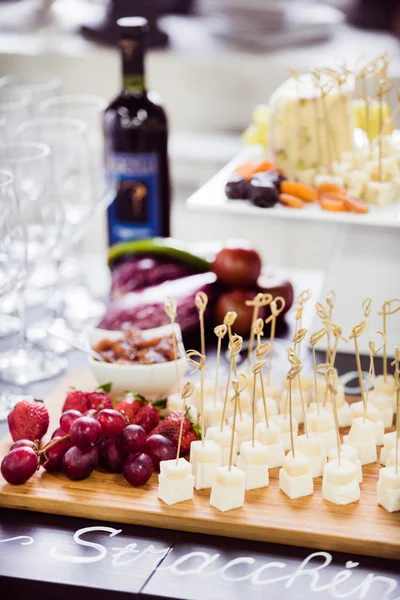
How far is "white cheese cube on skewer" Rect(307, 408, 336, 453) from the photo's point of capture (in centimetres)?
129

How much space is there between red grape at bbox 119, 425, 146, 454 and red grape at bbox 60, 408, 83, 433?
0.07 metres

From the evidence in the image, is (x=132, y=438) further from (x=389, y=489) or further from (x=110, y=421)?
(x=389, y=489)

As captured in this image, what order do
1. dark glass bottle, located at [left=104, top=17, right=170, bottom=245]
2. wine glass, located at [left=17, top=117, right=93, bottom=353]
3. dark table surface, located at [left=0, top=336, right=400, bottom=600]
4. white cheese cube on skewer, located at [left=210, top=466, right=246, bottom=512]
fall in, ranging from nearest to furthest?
dark table surface, located at [left=0, top=336, right=400, bottom=600]
white cheese cube on skewer, located at [left=210, top=466, right=246, bottom=512]
wine glass, located at [left=17, top=117, right=93, bottom=353]
dark glass bottle, located at [left=104, top=17, right=170, bottom=245]

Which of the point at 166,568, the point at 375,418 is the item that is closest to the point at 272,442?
the point at 375,418

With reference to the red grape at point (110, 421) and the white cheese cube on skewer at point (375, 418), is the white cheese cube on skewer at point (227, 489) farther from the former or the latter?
the white cheese cube on skewer at point (375, 418)

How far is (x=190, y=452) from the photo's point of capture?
1.25m

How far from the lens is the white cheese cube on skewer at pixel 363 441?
128 cm

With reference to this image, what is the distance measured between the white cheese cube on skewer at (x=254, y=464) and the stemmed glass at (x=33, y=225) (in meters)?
0.43

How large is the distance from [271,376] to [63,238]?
0.39m

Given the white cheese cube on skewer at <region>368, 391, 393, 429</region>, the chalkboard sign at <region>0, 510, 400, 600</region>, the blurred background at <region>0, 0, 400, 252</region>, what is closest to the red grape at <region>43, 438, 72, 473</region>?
the chalkboard sign at <region>0, 510, 400, 600</region>

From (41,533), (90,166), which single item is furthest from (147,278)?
(41,533)

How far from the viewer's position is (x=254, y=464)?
1210mm

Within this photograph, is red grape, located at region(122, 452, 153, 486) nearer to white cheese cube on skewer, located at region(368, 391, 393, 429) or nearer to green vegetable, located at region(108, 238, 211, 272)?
white cheese cube on skewer, located at region(368, 391, 393, 429)

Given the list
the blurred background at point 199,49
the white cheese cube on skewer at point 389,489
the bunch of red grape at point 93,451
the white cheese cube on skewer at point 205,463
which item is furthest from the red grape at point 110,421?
the blurred background at point 199,49
